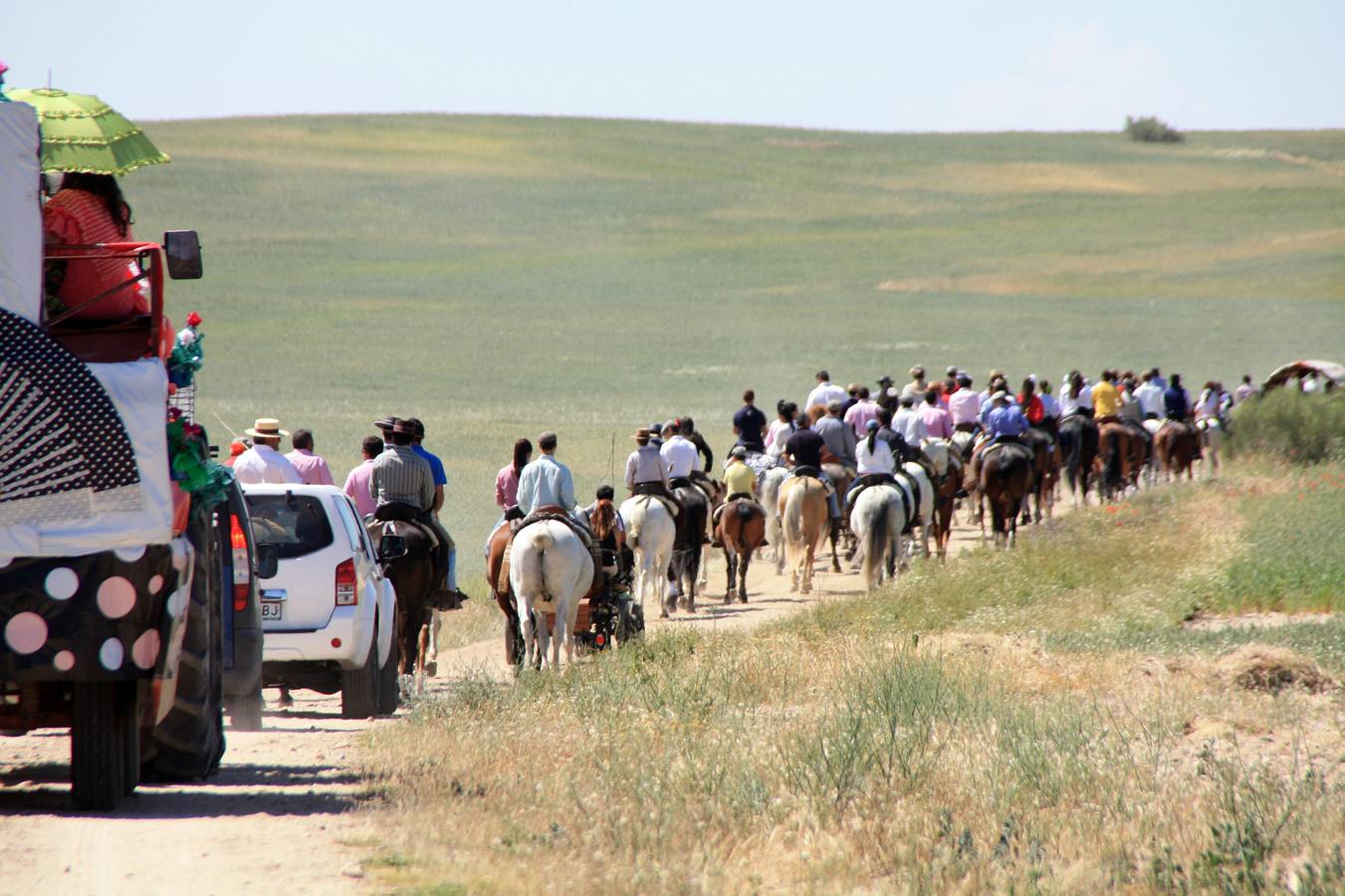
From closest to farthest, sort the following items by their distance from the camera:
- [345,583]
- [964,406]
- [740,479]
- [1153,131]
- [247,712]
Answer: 1. [247,712]
2. [345,583]
3. [740,479]
4. [964,406]
5. [1153,131]

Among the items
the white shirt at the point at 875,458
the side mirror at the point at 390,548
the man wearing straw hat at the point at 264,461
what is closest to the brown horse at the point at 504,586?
the side mirror at the point at 390,548

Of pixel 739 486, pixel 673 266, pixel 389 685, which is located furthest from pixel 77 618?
pixel 673 266

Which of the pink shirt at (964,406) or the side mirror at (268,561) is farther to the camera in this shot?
the pink shirt at (964,406)

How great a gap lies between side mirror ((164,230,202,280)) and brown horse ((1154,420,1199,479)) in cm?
2788

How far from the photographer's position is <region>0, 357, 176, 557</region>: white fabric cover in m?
7.06

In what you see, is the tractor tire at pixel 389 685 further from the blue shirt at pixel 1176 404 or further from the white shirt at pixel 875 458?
the blue shirt at pixel 1176 404

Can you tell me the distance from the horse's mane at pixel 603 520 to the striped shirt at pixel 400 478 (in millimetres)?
1913

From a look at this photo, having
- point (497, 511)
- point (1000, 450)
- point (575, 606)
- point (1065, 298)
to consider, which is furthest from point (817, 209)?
point (575, 606)

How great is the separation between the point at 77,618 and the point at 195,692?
4.54 ft

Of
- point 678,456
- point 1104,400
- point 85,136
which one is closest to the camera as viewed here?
point 85,136

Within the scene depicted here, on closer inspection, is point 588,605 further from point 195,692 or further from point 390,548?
point 195,692

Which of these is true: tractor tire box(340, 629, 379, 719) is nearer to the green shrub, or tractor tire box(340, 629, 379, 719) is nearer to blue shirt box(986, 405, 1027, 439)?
blue shirt box(986, 405, 1027, 439)

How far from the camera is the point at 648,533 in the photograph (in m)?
20.1

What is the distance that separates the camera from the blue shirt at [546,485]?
14.3m
